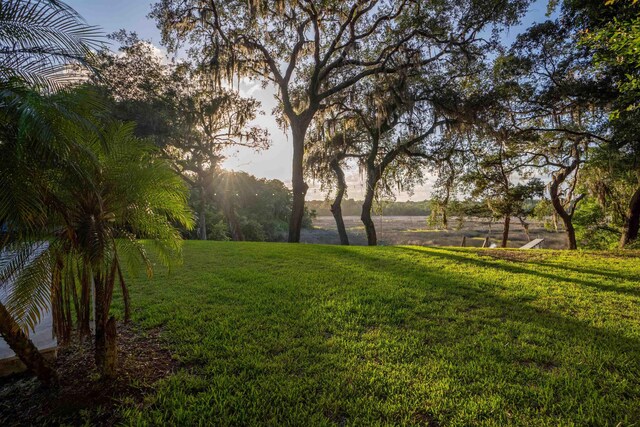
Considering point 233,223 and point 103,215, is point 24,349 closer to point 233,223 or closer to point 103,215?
point 103,215

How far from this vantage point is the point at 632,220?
11867 millimetres

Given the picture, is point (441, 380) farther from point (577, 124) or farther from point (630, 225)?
point (630, 225)

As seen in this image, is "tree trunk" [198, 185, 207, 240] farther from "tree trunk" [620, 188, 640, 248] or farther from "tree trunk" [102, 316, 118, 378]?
"tree trunk" [620, 188, 640, 248]

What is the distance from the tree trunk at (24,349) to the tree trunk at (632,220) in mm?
17777

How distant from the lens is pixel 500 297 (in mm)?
4953

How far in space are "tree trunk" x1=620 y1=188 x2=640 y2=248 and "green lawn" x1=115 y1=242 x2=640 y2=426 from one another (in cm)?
786

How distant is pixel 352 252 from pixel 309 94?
24.7 ft

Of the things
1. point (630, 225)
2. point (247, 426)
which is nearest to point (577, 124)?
point (630, 225)

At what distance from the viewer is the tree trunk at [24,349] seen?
6.98ft

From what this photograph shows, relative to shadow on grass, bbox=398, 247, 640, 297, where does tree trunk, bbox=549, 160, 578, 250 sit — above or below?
Answer: above

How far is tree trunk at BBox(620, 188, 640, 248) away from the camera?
11562mm

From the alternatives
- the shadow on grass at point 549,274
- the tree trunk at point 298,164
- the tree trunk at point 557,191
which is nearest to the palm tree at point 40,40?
the shadow on grass at point 549,274

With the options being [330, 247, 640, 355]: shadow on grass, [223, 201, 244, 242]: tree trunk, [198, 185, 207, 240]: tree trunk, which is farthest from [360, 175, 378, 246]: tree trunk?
[198, 185, 207, 240]: tree trunk

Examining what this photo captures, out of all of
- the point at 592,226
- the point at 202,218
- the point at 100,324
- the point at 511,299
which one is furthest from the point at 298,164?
the point at 592,226
